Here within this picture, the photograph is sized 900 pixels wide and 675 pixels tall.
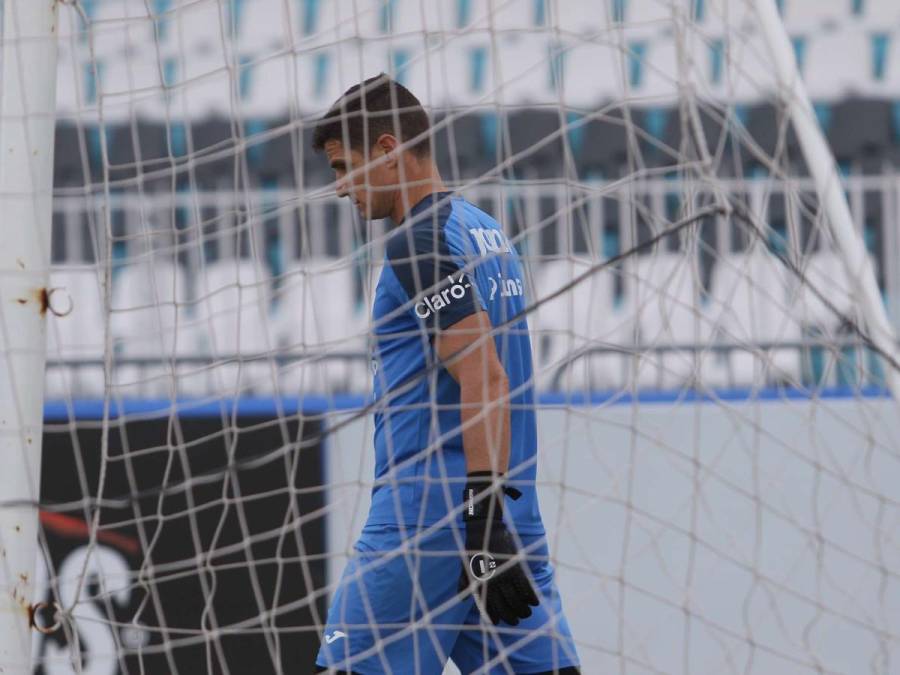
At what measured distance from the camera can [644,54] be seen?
25.4 feet

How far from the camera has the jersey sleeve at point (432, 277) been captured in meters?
2.67

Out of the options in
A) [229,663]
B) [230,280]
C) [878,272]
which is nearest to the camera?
[229,663]

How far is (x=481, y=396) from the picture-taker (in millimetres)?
2619

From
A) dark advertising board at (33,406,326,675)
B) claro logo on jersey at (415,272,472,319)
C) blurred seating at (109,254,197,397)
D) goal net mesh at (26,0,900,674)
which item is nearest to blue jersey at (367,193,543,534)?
claro logo on jersey at (415,272,472,319)

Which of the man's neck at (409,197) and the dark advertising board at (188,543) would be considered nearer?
the man's neck at (409,197)

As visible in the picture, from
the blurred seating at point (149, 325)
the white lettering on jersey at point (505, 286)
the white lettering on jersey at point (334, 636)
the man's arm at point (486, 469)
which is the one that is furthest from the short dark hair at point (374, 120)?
the blurred seating at point (149, 325)

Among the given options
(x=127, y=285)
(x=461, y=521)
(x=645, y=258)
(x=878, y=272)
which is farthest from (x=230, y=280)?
(x=461, y=521)

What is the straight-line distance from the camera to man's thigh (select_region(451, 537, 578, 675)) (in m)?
2.74

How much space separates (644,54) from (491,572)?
18.2 feet

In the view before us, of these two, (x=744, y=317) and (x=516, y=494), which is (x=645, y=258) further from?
(x=516, y=494)

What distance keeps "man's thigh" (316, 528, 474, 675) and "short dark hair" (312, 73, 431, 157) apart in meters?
0.77

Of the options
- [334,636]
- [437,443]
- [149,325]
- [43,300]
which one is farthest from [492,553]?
[149,325]

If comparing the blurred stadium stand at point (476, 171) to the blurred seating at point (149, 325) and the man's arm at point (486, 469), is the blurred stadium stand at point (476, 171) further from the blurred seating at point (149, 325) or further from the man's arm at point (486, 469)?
the man's arm at point (486, 469)

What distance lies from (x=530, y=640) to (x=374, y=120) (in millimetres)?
1052
